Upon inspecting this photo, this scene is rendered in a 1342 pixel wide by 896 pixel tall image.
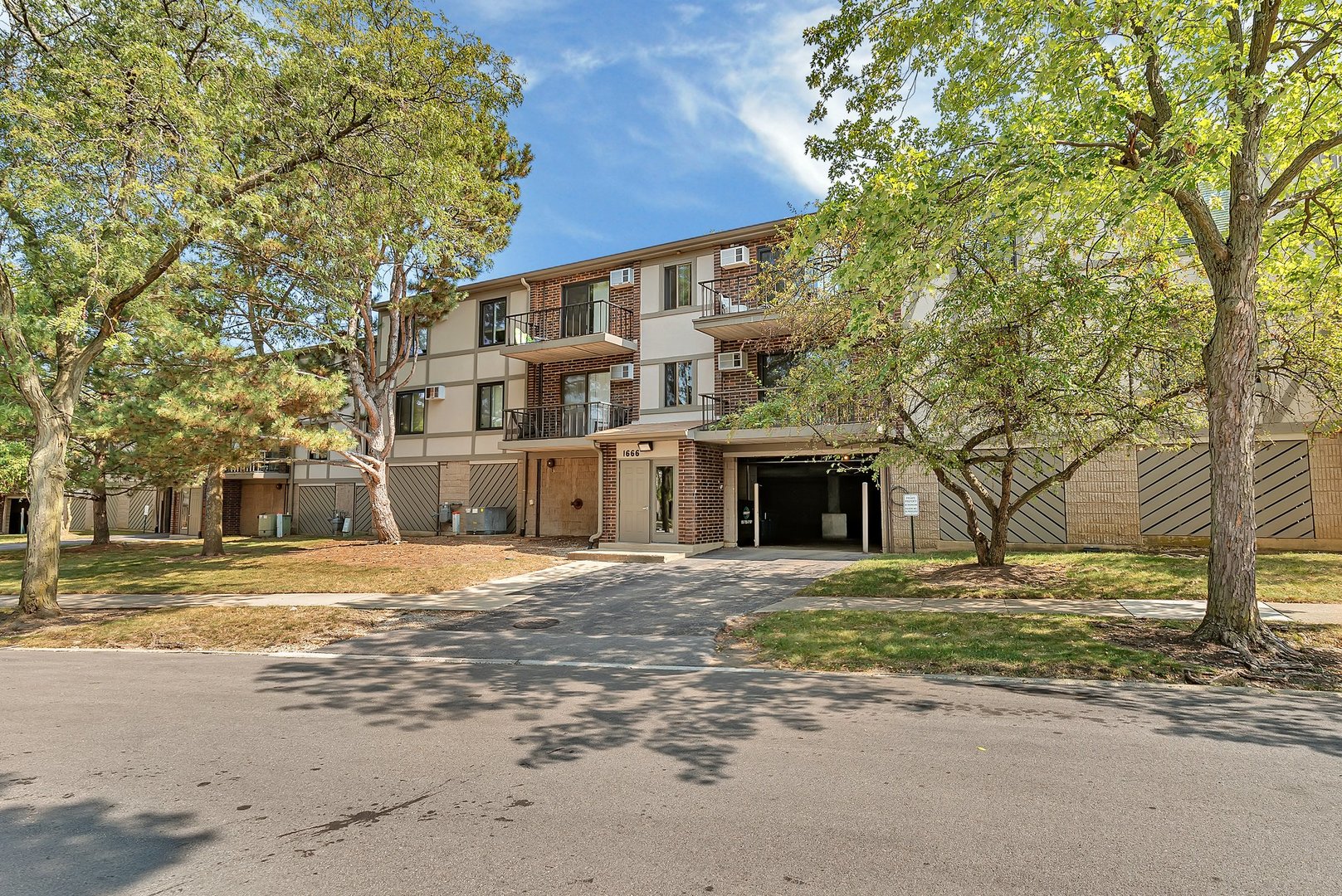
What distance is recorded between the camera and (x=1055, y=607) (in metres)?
9.05

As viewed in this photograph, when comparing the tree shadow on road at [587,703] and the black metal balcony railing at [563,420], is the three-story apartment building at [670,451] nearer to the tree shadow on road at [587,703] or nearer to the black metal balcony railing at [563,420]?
the black metal balcony railing at [563,420]

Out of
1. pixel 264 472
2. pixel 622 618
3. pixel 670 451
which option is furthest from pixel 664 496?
pixel 264 472

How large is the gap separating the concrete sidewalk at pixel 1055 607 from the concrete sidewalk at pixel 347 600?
4.61 metres

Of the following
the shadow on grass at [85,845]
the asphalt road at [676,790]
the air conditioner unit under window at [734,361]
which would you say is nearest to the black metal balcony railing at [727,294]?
the air conditioner unit under window at [734,361]

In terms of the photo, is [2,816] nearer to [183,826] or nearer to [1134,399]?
[183,826]

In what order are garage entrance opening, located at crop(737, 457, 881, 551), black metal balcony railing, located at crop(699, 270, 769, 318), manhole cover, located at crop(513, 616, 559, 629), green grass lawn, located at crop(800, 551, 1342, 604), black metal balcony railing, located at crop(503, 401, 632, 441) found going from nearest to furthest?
manhole cover, located at crop(513, 616, 559, 629) → green grass lawn, located at crop(800, 551, 1342, 604) → black metal balcony railing, located at crop(699, 270, 769, 318) → garage entrance opening, located at crop(737, 457, 881, 551) → black metal balcony railing, located at crop(503, 401, 632, 441)

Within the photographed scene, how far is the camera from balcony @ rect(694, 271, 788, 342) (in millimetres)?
16609

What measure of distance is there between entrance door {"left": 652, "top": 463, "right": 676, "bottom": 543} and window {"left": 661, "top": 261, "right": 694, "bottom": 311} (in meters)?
4.77

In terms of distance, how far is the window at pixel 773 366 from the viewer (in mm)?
17391

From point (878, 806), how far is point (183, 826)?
3.48 m

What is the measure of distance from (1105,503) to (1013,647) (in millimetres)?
9879

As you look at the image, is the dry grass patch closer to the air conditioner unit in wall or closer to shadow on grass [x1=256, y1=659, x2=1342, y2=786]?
shadow on grass [x1=256, y1=659, x2=1342, y2=786]

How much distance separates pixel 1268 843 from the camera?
3180 mm

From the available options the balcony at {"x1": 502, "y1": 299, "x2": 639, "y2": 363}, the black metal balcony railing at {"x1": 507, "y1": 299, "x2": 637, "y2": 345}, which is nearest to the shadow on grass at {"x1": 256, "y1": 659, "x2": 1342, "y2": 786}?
the balcony at {"x1": 502, "y1": 299, "x2": 639, "y2": 363}
